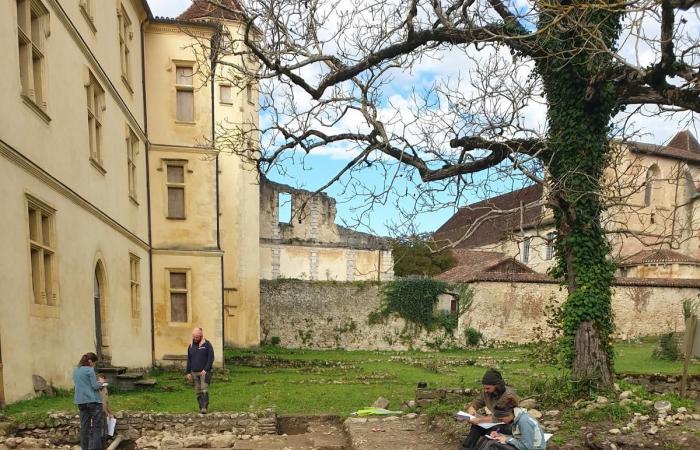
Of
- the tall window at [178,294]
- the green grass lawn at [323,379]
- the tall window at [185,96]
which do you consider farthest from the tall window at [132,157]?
the green grass lawn at [323,379]

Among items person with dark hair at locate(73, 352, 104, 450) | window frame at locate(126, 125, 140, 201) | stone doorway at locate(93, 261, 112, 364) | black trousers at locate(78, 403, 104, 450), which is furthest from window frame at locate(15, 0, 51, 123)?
black trousers at locate(78, 403, 104, 450)

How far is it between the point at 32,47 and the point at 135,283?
7.51 m

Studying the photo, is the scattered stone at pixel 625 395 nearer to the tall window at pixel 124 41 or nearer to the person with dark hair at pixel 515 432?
the person with dark hair at pixel 515 432

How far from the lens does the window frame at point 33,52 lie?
28.1 feet

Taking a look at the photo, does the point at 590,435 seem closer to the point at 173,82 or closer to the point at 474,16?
the point at 474,16

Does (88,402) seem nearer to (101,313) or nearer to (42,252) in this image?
(42,252)

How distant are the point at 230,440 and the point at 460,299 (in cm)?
2055

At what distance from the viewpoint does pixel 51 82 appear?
9453mm

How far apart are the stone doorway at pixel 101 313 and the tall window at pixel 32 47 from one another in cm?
441

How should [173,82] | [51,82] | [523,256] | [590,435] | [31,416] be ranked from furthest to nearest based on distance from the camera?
[523,256] → [173,82] → [51,82] → [31,416] → [590,435]

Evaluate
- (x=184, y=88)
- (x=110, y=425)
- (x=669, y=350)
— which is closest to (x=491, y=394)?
(x=110, y=425)

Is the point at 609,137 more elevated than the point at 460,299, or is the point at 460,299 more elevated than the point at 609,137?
the point at 609,137

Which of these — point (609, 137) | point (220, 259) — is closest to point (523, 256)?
point (220, 259)

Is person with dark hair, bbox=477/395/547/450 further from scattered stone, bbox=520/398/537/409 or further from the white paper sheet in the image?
the white paper sheet
